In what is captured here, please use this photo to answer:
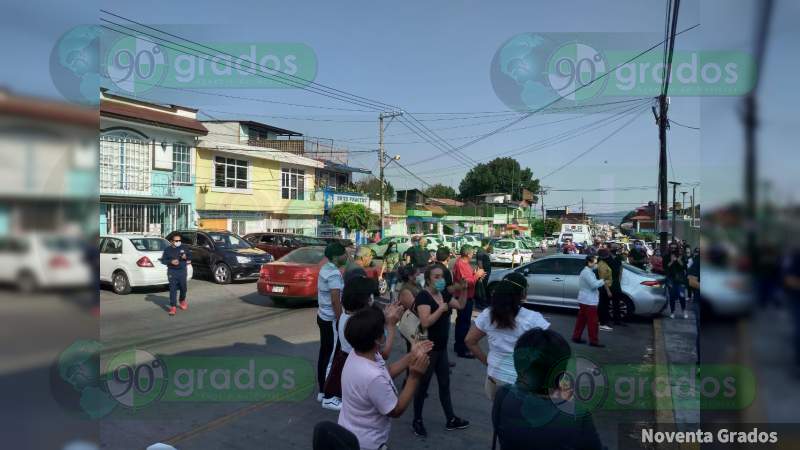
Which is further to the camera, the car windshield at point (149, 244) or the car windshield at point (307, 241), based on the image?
the car windshield at point (307, 241)

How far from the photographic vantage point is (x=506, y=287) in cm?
358

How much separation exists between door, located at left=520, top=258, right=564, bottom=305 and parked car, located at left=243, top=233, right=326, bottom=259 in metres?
9.50

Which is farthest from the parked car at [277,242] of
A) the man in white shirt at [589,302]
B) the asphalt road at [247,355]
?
the man in white shirt at [589,302]

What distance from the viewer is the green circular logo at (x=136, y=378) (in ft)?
17.1

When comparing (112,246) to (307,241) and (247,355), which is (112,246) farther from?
(307,241)

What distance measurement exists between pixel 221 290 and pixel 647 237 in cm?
3841

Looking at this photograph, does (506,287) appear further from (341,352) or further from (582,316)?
(582,316)

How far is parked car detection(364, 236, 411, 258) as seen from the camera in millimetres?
18000

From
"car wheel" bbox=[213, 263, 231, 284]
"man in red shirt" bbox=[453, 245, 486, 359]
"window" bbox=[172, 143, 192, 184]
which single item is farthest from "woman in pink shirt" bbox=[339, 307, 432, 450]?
"window" bbox=[172, 143, 192, 184]

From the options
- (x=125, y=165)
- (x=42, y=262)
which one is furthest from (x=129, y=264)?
(x=42, y=262)

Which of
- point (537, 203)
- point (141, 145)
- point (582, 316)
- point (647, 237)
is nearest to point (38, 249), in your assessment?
point (582, 316)

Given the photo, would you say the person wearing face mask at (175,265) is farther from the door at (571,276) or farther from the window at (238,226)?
the window at (238,226)

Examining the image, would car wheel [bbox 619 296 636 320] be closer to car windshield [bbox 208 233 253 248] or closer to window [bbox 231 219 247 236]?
car windshield [bbox 208 233 253 248]

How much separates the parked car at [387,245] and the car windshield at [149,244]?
6.76 meters
